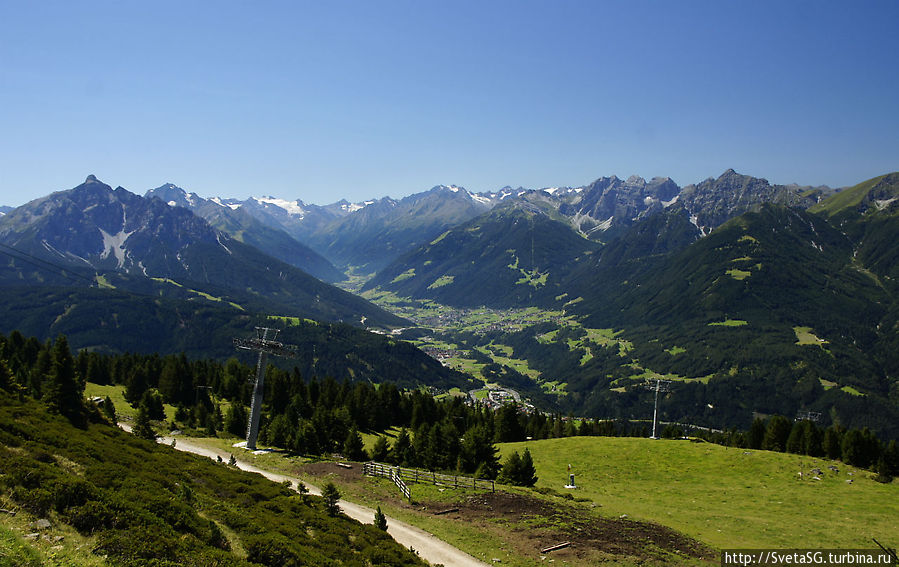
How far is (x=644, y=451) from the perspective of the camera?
7744 cm

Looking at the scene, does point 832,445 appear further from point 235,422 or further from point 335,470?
point 235,422

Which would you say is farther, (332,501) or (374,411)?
(374,411)

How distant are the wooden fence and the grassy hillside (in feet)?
49.2

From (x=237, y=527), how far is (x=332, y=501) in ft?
34.3

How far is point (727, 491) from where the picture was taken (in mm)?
58188

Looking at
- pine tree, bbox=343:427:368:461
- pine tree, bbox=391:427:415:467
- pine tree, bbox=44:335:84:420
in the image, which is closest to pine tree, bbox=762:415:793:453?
pine tree, bbox=391:427:415:467

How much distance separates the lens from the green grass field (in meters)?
41.2

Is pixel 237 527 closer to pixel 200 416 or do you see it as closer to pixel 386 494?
pixel 386 494

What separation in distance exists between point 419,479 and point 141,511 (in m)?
35.4

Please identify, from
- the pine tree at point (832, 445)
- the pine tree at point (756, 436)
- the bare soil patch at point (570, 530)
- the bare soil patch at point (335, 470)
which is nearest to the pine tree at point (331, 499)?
the bare soil patch at point (570, 530)

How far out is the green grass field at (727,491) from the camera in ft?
135

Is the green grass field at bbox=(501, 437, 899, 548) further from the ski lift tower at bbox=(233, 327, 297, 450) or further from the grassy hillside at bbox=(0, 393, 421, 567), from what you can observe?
the ski lift tower at bbox=(233, 327, 297, 450)

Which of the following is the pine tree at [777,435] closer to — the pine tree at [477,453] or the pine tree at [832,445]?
the pine tree at [832,445]

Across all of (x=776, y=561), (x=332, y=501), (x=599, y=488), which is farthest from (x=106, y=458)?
(x=599, y=488)
